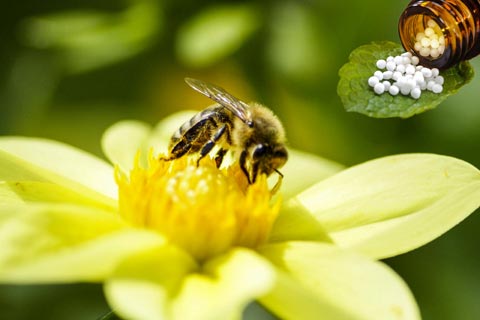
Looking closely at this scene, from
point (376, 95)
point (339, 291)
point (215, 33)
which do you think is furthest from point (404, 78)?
point (215, 33)

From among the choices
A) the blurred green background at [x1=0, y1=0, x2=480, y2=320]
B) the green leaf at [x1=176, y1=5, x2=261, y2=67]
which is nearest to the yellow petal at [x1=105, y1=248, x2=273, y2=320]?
the blurred green background at [x1=0, y1=0, x2=480, y2=320]

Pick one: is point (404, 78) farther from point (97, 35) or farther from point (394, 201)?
point (97, 35)

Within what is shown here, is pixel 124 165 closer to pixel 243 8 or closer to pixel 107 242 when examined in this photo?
pixel 107 242

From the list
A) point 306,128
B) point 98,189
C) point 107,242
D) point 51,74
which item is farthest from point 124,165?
point 51,74

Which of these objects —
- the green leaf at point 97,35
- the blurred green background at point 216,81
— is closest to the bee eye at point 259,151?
the blurred green background at point 216,81

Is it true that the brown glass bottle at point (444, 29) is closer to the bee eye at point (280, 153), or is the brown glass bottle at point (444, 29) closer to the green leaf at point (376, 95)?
the green leaf at point (376, 95)
